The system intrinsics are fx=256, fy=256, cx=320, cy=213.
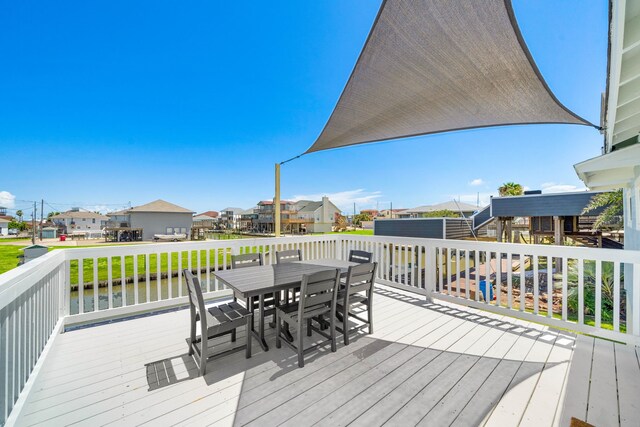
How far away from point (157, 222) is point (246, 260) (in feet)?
103

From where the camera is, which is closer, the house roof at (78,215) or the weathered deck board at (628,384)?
the weathered deck board at (628,384)

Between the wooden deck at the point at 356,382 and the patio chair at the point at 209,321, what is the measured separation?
127 mm

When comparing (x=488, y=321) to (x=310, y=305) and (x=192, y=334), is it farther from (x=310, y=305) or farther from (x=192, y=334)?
(x=192, y=334)

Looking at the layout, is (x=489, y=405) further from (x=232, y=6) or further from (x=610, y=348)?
(x=232, y=6)

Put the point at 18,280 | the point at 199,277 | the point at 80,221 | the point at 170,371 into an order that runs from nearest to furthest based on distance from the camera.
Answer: the point at 18,280
the point at 170,371
the point at 199,277
the point at 80,221

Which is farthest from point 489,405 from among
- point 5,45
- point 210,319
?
point 5,45

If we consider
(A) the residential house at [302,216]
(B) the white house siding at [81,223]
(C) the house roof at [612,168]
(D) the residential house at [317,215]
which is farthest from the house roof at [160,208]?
(C) the house roof at [612,168]

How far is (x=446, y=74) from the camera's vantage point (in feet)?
8.23

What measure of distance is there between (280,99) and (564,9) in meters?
9.28

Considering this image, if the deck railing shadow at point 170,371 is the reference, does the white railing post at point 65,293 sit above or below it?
above

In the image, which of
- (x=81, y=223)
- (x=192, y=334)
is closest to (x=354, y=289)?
(x=192, y=334)

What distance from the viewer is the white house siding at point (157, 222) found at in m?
28.9

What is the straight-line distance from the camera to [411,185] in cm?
3262

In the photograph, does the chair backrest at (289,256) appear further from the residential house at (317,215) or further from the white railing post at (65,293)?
the residential house at (317,215)
